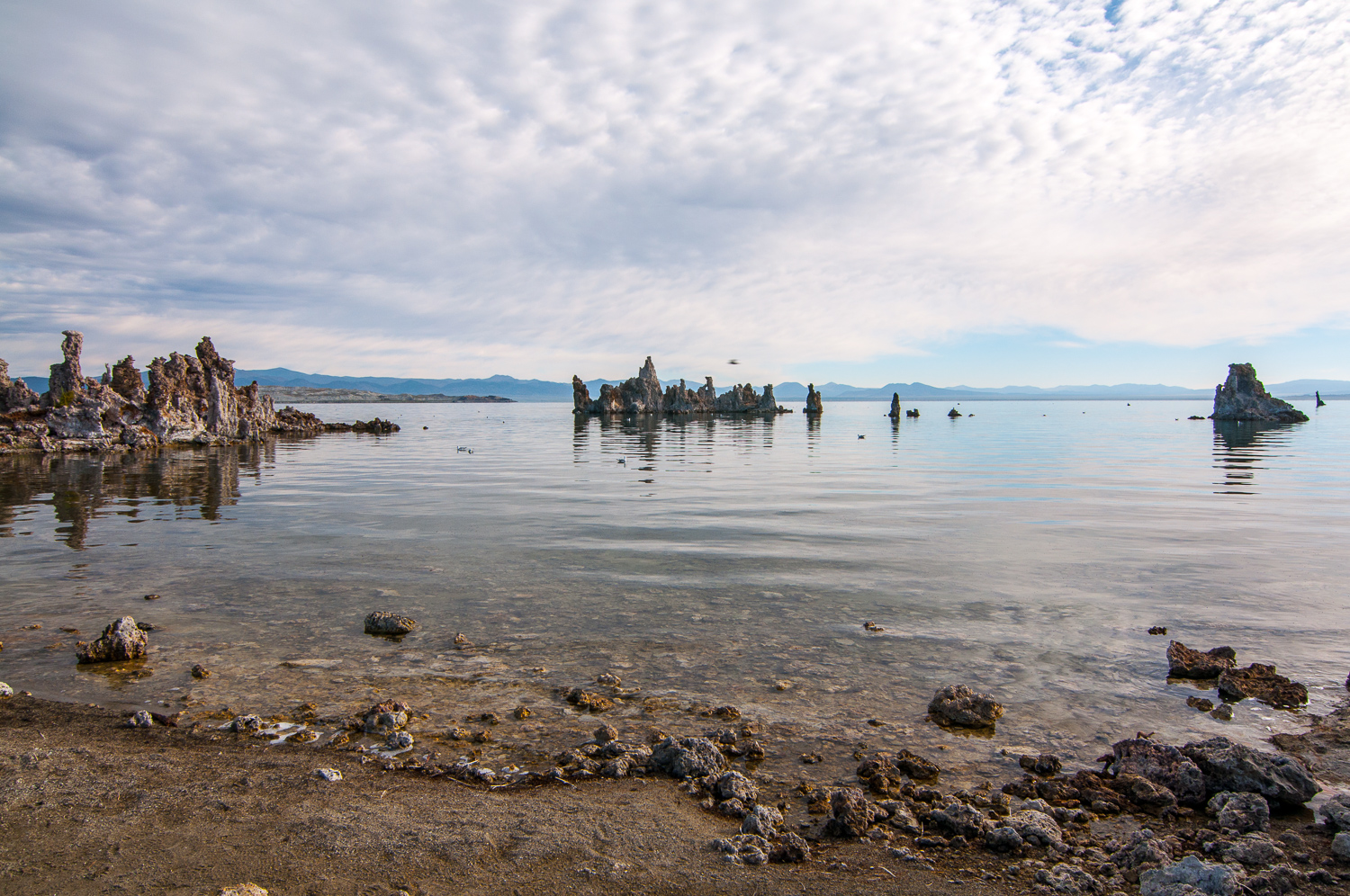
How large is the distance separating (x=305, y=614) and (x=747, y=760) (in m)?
7.96

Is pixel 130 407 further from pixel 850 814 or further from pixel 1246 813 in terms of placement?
pixel 1246 813

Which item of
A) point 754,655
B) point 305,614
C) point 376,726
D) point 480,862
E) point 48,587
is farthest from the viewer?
point 48,587

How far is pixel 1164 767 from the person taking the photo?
19.3ft

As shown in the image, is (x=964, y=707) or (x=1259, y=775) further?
(x=964, y=707)

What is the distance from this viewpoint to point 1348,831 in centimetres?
Result: 494

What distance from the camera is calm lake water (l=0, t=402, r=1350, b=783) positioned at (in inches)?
316

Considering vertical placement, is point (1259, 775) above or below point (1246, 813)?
above

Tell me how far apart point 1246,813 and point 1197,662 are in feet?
12.2

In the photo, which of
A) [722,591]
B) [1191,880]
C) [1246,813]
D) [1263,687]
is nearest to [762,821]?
[1191,880]

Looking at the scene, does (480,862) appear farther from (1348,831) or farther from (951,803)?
(1348,831)

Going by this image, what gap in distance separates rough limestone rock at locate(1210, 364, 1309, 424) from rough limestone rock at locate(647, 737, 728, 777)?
408 feet

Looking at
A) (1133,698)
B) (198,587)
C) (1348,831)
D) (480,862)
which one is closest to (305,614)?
(198,587)

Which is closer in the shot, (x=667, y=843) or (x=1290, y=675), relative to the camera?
Answer: (x=667, y=843)

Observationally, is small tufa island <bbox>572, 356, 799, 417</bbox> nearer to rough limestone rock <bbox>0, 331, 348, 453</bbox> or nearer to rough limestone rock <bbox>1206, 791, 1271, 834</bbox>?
rough limestone rock <bbox>0, 331, 348, 453</bbox>
